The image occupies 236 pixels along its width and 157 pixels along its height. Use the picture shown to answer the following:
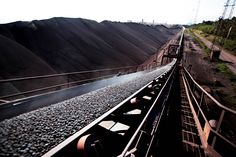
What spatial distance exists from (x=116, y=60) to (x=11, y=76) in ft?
75.6

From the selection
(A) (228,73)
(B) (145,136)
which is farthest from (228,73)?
(B) (145,136)

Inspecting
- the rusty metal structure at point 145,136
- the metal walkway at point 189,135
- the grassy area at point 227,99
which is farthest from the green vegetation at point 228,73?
the rusty metal structure at point 145,136

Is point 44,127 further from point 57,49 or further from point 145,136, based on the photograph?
point 57,49

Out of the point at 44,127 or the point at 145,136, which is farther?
the point at 44,127

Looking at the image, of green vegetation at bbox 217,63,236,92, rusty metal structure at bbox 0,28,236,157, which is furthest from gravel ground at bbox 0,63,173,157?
green vegetation at bbox 217,63,236,92

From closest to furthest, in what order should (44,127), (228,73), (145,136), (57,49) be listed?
1. (145,136)
2. (44,127)
3. (228,73)
4. (57,49)

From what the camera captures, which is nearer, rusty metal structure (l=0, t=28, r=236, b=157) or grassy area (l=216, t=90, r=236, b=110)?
rusty metal structure (l=0, t=28, r=236, b=157)

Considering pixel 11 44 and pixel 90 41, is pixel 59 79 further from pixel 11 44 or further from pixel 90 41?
pixel 90 41

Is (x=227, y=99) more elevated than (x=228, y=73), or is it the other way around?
(x=228, y=73)

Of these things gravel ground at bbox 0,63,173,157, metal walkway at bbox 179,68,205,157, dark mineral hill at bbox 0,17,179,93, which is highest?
gravel ground at bbox 0,63,173,157

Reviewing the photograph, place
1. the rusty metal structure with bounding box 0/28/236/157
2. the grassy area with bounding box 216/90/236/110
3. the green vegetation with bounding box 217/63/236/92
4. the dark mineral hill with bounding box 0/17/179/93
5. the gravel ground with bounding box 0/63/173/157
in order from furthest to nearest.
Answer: the dark mineral hill with bounding box 0/17/179/93 < the green vegetation with bounding box 217/63/236/92 < the grassy area with bounding box 216/90/236/110 < the gravel ground with bounding box 0/63/173/157 < the rusty metal structure with bounding box 0/28/236/157

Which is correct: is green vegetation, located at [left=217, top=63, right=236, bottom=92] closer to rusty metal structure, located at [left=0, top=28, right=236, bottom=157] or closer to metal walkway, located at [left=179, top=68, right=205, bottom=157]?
metal walkway, located at [left=179, top=68, right=205, bottom=157]

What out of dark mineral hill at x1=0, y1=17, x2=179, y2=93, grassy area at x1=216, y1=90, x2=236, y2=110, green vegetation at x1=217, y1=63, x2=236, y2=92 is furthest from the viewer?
dark mineral hill at x1=0, y1=17, x2=179, y2=93

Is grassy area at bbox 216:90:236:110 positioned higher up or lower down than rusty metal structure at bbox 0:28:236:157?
lower down
